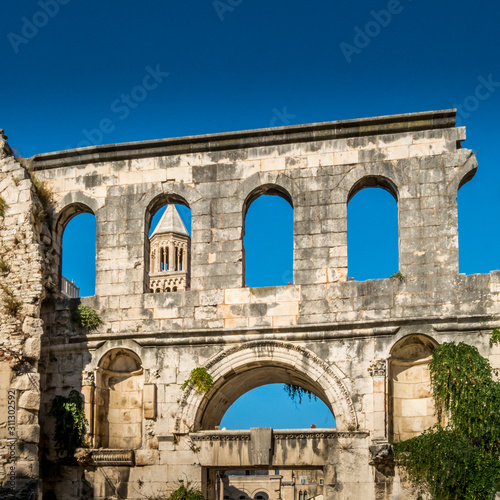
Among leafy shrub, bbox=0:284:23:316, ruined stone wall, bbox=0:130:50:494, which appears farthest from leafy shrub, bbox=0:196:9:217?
leafy shrub, bbox=0:284:23:316

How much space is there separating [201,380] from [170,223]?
4750cm

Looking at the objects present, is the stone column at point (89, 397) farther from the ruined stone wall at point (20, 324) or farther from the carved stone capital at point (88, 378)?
the ruined stone wall at point (20, 324)

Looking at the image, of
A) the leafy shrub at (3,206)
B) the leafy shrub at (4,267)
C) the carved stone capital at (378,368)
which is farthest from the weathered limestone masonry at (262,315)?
the leafy shrub at (3,206)

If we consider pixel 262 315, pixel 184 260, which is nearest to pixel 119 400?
pixel 262 315

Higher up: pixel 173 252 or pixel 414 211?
pixel 173 252

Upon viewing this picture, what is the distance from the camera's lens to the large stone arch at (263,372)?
16.2 meters

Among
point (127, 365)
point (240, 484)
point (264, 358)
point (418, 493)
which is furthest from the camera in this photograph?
point (240, 484)

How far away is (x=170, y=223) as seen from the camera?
63.8 meters

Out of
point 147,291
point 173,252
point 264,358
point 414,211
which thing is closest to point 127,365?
point 147,291

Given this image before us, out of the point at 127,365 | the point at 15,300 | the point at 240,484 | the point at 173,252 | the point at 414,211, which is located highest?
the point at 173,252

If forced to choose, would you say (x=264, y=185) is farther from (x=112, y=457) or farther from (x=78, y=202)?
(x=112, y=457)

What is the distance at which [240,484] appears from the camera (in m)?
62.2

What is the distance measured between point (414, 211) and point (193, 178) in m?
4.45

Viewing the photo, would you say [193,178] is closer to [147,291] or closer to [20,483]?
[147,291]
